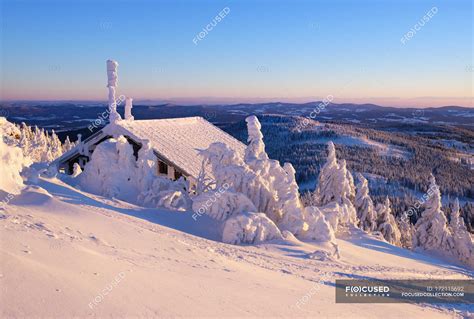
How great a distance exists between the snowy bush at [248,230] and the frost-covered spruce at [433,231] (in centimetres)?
2246

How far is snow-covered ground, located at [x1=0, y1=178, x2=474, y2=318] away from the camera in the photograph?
6305 millimetres

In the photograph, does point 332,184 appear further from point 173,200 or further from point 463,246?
point 173,200

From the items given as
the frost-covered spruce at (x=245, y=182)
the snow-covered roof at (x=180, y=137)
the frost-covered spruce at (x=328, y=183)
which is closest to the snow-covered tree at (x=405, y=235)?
the frost-covered spruce at (x=328, y=183)

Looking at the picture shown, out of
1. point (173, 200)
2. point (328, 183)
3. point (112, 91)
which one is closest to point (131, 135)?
point (112, 91)

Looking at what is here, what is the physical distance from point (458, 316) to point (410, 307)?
1381 mm

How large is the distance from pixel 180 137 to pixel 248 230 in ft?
41.0

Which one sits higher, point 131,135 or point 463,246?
point 131,135

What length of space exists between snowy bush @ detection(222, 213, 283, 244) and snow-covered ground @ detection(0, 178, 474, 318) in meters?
0.47

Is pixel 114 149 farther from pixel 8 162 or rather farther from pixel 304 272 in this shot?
pixel 304 272

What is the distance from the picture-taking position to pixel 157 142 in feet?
74.1

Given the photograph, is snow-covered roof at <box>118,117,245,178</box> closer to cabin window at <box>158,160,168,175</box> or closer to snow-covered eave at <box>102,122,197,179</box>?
snow-covered eave at <box>102,122,197,179</box>

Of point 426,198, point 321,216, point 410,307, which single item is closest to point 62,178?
point 321,216

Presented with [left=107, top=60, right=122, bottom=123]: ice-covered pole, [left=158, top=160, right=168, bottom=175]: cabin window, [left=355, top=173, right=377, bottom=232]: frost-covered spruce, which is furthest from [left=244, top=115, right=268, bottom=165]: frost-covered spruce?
[left=355, top=173, right=377, bottom=232]: frost-covered spruce

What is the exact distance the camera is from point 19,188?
12.1m
